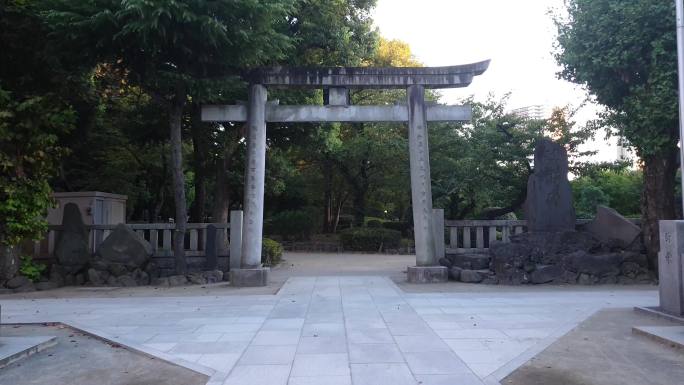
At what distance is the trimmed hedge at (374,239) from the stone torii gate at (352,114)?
1253 centimetres

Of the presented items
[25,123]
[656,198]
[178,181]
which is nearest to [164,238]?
[178,181]

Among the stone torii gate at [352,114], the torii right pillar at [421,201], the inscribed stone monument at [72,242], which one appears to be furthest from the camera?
the inscribed stone monument at [72,242]

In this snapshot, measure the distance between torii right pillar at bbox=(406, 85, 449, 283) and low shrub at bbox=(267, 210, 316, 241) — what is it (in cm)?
1738

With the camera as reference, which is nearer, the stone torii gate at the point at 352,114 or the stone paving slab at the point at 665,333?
the stone paving slab at the point at 665,333

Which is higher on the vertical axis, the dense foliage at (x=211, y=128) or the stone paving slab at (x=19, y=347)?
the dense foliage at (x=211, y=128)

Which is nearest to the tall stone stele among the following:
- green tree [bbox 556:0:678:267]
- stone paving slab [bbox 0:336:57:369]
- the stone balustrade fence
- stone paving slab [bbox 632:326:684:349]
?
green tree [bbox 556:0:678:267]

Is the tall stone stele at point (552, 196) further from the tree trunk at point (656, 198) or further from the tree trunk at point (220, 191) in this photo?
the tree trunk at point (220, 191)

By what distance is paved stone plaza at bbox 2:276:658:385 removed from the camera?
5438 mm

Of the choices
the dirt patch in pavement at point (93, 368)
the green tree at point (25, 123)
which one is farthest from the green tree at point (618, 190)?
the dirt patch in pavement at point (93, 368)

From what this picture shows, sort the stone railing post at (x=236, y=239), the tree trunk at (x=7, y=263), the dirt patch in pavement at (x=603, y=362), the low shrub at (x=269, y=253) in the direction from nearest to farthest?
the dirt patch in pavement at (x=603, y=362) → the tree trunk at (x=7, y=263) → the stone railing post at (x=236, y=239) → the low shrub at (x=269, y=253)

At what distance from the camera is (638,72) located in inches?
464

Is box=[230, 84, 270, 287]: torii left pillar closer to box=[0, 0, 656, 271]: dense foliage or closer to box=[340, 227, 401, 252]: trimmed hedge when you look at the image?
box=[0, 0, 656, 271]: dense foliage

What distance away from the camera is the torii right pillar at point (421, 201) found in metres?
13.0

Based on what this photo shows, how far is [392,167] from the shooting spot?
26.7m
